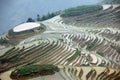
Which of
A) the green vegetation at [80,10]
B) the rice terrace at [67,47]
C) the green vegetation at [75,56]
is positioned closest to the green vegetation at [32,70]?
the rice terrace at [67,47]

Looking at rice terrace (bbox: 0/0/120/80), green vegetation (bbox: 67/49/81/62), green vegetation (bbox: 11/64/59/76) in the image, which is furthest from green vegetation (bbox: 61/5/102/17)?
green vegetation (bbox: 11/64/59/76)

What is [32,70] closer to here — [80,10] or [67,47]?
[67,47]

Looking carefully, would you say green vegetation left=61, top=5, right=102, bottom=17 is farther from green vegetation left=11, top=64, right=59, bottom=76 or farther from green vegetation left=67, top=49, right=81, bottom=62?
green vegetation left=11, top=64, right=59, bottom=76

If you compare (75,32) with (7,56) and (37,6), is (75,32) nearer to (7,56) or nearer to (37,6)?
(7,56)

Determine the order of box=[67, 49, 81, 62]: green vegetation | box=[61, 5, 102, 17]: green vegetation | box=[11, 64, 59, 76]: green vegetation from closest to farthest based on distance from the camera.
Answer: box=[11, 64, 59, 76]: green vegetation, box=[67, 49, 81, 62]: green vegetation, box=[61, 5, 102, 17]: green vegetation

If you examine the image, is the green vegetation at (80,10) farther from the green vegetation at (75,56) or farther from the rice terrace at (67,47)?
the green vegetation at (75,56)

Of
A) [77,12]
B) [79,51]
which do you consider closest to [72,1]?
[77,12]

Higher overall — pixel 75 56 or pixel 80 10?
pixel 80 10

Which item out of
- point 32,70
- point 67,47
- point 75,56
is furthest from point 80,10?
point 32,70
